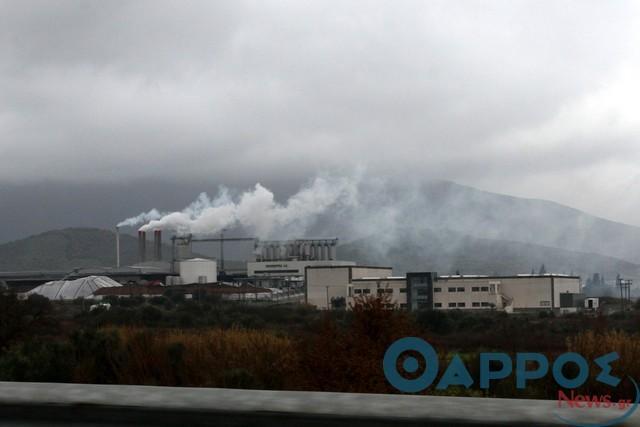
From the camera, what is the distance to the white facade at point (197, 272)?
134 metres

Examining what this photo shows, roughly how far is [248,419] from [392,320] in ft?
61.1

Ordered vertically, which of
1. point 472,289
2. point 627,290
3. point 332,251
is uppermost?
point 332,251

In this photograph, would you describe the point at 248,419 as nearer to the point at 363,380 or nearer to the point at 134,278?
the point at 363,380

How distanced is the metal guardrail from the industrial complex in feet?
226

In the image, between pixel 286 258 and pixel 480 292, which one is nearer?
pixel 480 292

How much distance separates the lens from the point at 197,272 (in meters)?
135

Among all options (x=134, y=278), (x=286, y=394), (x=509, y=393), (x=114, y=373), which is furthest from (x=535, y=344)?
(x=134, y=278)

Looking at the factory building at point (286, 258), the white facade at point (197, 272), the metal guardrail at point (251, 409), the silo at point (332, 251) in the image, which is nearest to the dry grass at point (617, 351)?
the metal guardrail at point (251, 409)

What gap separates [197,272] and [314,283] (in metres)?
29.7

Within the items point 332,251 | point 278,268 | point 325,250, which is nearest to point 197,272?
point 278,268

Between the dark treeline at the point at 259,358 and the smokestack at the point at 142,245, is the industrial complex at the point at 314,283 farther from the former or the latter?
the dark treeline at the point at 259,358

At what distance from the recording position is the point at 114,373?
20.2m

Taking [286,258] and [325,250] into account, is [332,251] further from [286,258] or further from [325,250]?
[286,258]

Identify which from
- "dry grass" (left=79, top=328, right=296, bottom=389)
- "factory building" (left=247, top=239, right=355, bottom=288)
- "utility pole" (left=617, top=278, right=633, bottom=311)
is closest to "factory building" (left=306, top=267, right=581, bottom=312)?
"utility pole" (left=617, top=278, right=633, bottom=311)
